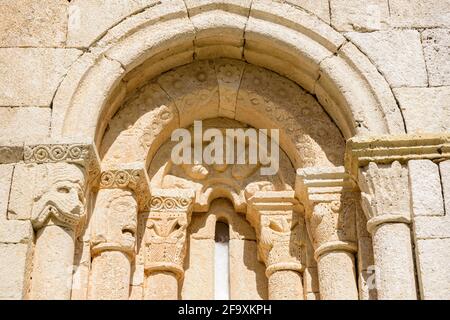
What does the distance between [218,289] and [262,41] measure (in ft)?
7.22

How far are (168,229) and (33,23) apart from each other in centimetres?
212

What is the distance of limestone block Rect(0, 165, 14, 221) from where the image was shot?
20.6 ft

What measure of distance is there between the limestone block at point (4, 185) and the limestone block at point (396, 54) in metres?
3.03

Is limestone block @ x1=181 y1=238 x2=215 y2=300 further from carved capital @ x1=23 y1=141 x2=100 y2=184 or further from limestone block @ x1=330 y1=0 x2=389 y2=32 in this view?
limestone block @ x1=330 y1=0 x2=389 y2=32

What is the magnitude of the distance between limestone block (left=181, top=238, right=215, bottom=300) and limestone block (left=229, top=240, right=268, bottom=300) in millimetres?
186

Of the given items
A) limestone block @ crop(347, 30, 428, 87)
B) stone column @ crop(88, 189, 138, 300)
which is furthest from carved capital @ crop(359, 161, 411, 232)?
stone column @ crop(88, 189, 138, 300)

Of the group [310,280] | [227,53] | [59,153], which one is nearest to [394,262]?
[310,280]

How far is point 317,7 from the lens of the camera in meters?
7.19

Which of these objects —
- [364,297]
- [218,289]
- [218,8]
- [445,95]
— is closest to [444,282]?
[364,297]

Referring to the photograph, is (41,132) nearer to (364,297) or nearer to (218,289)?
(218,289)

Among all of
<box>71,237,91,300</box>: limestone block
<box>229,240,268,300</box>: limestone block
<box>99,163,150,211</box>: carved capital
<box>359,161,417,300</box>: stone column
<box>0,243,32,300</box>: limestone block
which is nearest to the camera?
<box>0,243,32,300</box>: limestone block

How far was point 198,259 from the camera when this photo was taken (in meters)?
7.33

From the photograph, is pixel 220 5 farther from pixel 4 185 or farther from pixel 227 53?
pixel 4 185

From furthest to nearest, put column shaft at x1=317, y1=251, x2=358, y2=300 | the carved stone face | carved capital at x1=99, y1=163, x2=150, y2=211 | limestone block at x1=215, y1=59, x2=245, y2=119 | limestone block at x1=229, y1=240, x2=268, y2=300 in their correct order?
limestone block at x1=215, y1=59, x2=245, y2=119 → limestone block at x1=229, y1=240, x2=268, y2=300 → carved capital at x1=99, y1=163, x2=150, y2=211 → column shaft at x1=317, y1=251, x2=358, y2=300 → the carved stone face
